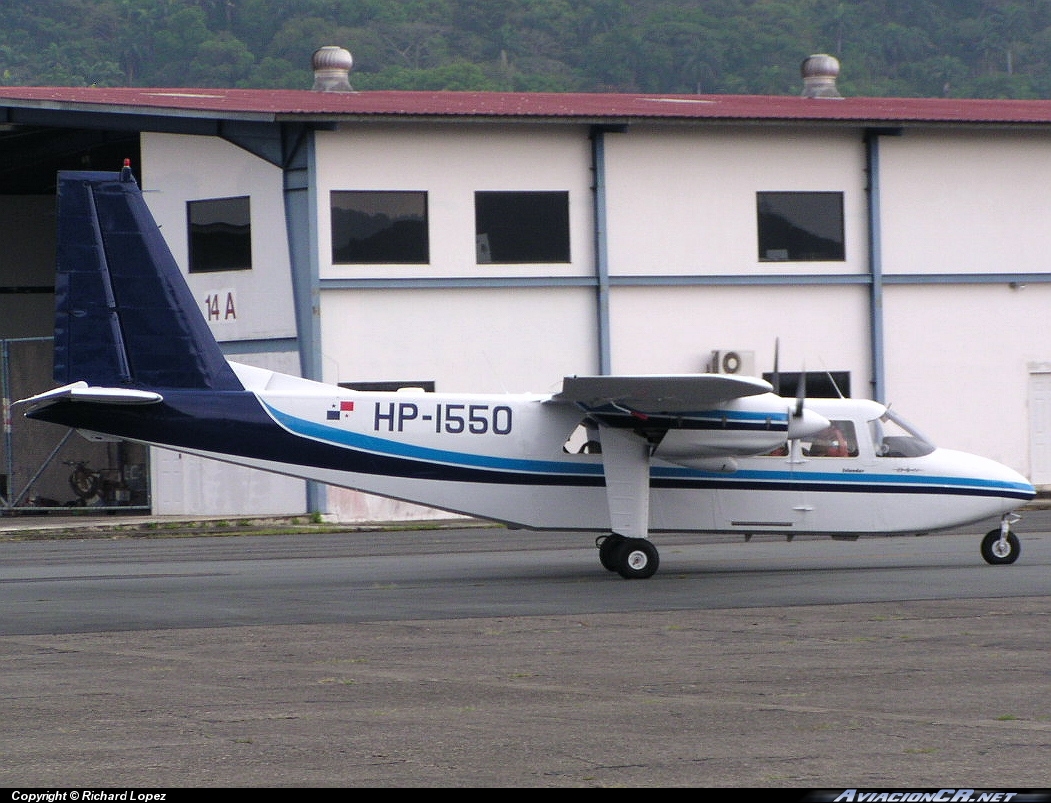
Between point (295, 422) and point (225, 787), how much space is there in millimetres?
10304

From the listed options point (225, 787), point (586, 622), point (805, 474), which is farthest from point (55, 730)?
point (805, 474)

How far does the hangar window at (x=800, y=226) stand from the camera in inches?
1245

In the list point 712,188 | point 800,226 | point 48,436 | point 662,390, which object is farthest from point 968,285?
point 48,436

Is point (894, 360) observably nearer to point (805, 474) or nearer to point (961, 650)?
point (805, 474)

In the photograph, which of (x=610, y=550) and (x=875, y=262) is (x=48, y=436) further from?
(x=610, y=550)

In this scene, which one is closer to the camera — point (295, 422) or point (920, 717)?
A: point (920, 717)

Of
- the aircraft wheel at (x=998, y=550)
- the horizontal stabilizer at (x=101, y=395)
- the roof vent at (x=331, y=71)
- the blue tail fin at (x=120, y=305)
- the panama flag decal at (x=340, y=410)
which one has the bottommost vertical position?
the aircraft wheel at (x=998, y=550)

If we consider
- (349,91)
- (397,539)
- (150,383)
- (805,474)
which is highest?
(349,91)

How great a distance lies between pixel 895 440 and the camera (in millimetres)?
18359

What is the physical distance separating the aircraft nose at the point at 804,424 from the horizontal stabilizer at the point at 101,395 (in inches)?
298

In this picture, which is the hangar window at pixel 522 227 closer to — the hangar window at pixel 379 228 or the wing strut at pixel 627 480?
the hangar window at pixel 379 228

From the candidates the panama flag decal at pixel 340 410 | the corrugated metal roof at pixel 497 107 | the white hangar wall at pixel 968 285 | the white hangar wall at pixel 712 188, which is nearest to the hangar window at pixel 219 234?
the corrugated metal roof at pixel 497 107

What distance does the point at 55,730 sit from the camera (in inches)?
342

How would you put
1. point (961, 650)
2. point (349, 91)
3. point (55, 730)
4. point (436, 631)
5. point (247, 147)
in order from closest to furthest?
point (55, 730) < point (961, 650) < point (436, 631) < point (247, 147) < point (349, 91)
